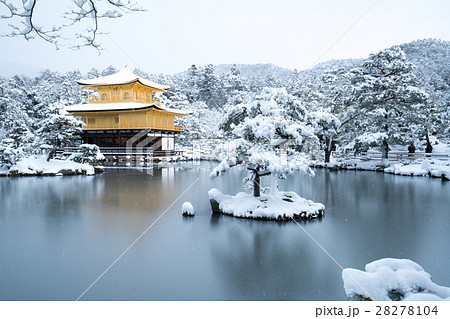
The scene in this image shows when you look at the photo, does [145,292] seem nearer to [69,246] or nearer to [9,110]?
[69,246]

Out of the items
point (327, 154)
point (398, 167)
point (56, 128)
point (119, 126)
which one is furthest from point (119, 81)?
point (398, 167)

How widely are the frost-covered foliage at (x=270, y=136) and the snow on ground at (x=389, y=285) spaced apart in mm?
5171

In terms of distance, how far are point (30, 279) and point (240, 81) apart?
2219 inches

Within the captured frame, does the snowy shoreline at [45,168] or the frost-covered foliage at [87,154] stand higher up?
the frost-covered foliage at [87,154]

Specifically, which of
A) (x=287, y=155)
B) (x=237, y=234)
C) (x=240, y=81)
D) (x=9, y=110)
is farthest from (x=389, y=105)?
(x=240, y=81)

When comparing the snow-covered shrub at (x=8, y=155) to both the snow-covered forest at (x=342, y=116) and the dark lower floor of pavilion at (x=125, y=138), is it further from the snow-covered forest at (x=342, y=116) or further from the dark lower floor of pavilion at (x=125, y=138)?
the dark lower floor of pavilion at (x=125, y=138)

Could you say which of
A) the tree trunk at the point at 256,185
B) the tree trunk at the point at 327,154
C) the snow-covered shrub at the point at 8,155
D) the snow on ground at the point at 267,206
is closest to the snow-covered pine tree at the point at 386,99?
the tree trunk at the point at 327,154

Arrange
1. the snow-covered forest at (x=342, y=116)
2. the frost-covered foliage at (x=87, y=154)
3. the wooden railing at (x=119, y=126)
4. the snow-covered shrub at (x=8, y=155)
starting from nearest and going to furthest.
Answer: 1. the snow-covered forest at (x=342, y=116)
2. the snow-covered shrub at (x=8, y=155)
3. the frost-covered foliage at (x=87, y=154)
4. the wooden railing at (x=119, y=126)

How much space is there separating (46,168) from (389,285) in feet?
69.4

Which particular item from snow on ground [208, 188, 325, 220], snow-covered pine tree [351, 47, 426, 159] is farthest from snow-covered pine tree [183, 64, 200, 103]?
snow on ground [208, 188, 325, 220]

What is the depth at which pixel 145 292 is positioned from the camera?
15.1 ft

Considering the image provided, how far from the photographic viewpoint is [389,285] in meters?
3.69

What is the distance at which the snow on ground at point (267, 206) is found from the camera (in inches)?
353

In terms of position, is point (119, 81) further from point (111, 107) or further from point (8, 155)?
point (8, 155)
